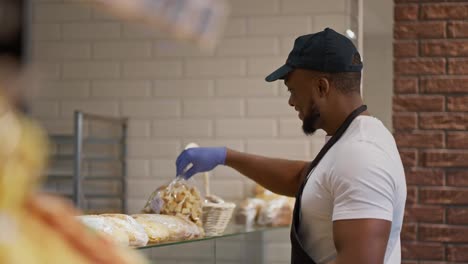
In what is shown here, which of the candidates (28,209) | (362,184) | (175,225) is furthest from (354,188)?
(28,209)

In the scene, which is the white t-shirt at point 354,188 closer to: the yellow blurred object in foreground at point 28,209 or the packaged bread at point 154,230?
the packaged bread at point 154,230

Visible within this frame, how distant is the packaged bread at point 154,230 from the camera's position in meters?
1.60

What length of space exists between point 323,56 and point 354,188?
1.02 ft

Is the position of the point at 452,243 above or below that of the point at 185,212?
below

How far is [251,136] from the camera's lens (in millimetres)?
3666

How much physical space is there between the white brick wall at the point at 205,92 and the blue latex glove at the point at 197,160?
124 centimetres

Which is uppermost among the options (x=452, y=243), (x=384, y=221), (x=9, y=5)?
(x=9, y=5)

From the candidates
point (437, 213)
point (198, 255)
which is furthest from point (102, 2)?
point (437, 213)

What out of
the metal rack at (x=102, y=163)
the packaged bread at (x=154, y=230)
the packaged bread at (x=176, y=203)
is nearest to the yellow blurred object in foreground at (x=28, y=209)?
the packaged bread at (x=154, y=230)

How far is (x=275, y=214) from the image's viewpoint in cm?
318

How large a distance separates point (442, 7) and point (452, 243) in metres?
1.10

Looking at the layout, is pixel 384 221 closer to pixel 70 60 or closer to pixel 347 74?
pixel 347 74

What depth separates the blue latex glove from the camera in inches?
92.8

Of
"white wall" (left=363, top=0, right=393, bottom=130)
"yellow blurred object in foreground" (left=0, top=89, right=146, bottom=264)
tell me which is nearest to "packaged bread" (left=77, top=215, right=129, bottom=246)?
"yellow blurred object in foreground" (left=0, top=89, right=146, bottom=264)
